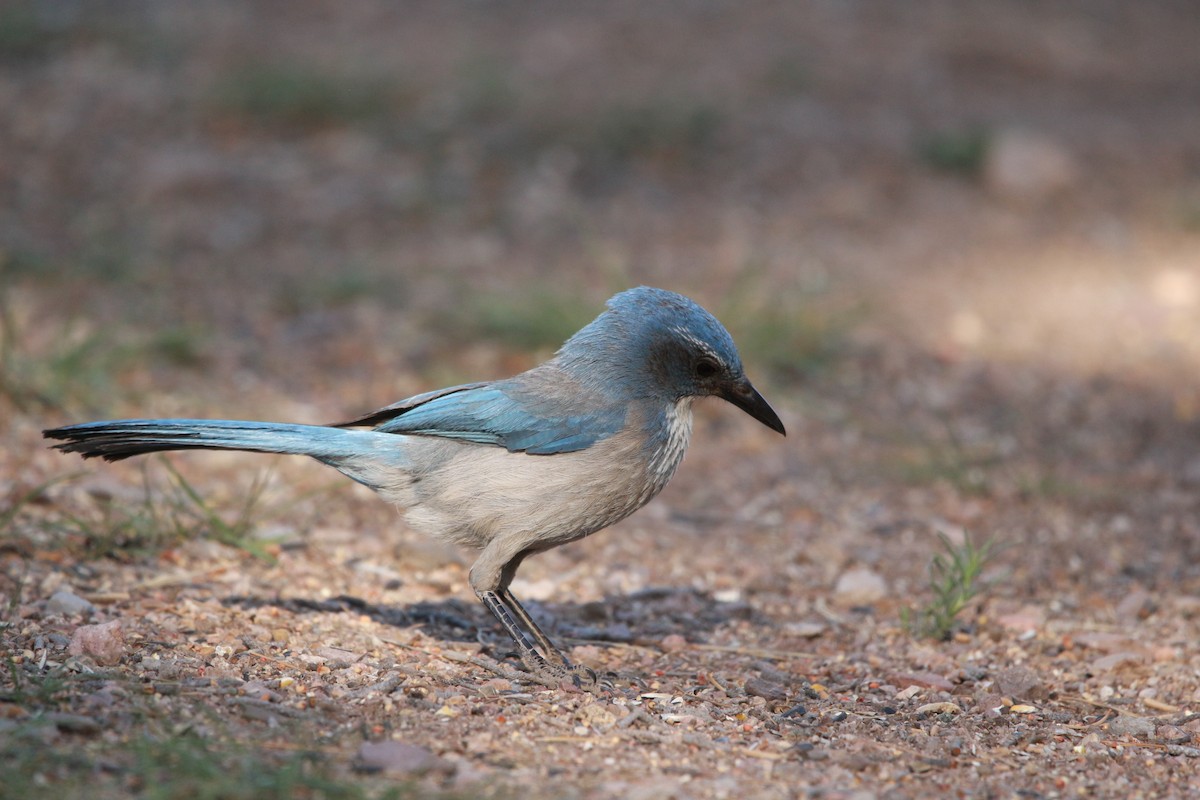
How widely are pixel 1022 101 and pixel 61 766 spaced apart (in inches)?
360

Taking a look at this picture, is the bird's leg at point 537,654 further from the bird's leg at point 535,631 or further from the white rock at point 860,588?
Result: the white rock at point 860,588

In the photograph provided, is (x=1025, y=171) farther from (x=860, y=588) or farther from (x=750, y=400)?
(x=750, y=400)

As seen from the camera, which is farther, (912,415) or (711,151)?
(711,151)

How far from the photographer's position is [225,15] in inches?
396

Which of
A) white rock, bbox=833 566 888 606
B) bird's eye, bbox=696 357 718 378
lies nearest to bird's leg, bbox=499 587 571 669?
bird's eye, bbox=696 357 718 378

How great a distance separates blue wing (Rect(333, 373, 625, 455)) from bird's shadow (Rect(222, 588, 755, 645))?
651 mm

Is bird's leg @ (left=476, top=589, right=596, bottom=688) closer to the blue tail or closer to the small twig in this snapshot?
the small twig

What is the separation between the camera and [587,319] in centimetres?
619

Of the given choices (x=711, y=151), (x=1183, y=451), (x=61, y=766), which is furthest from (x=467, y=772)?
(x=711, y=151)

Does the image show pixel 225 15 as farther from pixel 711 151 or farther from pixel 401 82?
pixel 711 151

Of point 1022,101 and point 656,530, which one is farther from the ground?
point 1022,101

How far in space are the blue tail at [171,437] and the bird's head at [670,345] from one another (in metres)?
1.01

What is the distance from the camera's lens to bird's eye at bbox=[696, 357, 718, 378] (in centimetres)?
416

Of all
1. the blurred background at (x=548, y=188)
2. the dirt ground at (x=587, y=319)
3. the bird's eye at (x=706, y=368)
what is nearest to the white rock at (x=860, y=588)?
the dirt ground at (x=587, y=319)
